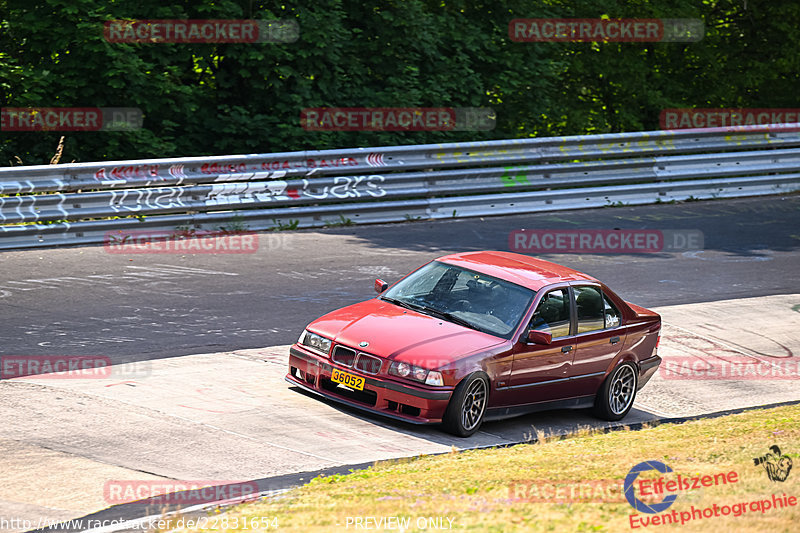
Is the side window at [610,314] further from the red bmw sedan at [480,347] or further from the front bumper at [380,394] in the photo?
the front bumper at [380,394]

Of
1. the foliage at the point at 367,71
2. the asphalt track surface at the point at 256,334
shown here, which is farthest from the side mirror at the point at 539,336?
the foliage at the point at 367,71

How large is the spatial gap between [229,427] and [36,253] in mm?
6951

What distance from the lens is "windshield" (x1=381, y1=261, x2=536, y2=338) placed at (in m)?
9.63

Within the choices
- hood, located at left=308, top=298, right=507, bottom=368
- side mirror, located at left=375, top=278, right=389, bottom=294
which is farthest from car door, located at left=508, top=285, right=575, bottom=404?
side mirror, located at left=375, top=278, right=389, bottom=294

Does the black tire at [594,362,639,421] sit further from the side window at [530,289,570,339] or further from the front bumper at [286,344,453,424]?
the front bumper at [286,344,453,424]

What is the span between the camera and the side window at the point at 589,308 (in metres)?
10.1

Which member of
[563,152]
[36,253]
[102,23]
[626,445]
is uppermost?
[102,23]

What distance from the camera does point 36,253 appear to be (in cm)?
1427

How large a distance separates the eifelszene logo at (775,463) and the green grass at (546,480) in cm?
6

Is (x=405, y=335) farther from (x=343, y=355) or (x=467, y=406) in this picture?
(x=467, y=406)

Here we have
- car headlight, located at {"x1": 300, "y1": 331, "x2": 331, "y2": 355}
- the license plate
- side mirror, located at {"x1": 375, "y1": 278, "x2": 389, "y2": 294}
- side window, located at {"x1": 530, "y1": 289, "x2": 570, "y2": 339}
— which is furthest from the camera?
side mirror, located at {"x1": 375, "y1": 278, "x2": 389, "y2": 294}

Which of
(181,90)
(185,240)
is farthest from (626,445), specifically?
(181,90)

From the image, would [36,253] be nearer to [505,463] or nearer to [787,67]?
[505,463]

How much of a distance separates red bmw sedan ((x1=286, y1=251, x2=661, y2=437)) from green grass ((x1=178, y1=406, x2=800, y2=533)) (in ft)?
2.23
